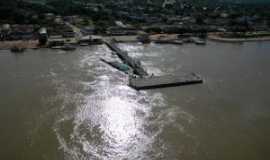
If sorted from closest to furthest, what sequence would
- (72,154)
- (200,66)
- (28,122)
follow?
1. (72,154)
2. (28,122)
3. (200,66)

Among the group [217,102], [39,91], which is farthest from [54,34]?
[217,102]

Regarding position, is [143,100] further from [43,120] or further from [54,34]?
[54,34]

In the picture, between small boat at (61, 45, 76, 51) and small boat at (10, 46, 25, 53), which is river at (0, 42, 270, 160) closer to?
small boat at (10, 46, 25, 53)

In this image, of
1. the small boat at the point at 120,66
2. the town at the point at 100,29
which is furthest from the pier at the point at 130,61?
the town at the point at 100,29

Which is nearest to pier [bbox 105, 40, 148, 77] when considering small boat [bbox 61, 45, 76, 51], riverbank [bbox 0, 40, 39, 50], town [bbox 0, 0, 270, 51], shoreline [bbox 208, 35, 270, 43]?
town [bbox 0, 0, 270, 51]

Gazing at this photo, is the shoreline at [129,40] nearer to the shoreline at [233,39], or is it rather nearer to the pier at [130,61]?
the shoreline at [233,39]

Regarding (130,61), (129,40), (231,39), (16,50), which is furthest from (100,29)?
(231,39)
